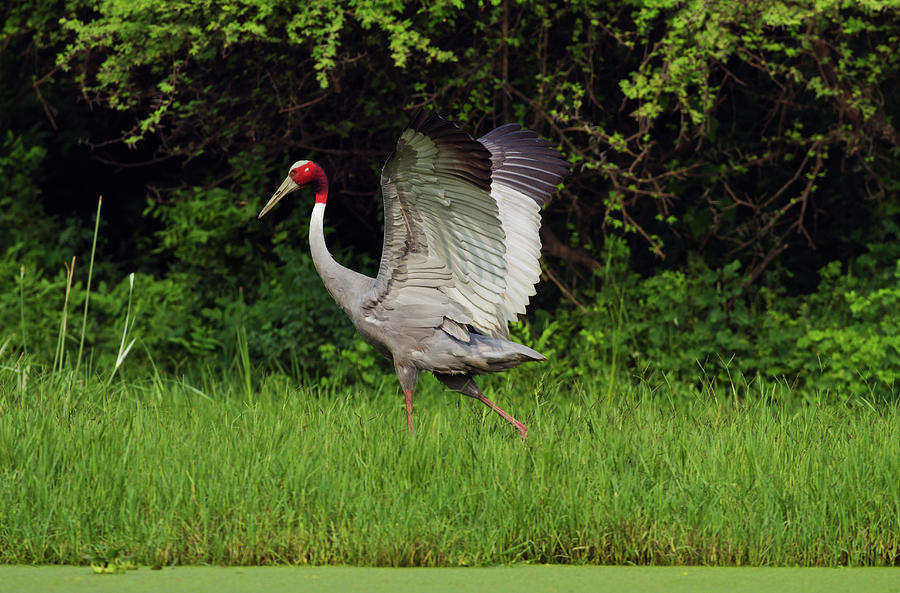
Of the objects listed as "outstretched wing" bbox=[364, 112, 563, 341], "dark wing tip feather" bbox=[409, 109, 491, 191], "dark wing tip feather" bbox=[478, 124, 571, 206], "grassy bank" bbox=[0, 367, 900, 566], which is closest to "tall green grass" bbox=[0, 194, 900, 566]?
"grassy bank" bbox=[0, 367, 900, 566]

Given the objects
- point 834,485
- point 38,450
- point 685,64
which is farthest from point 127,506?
point 685,64

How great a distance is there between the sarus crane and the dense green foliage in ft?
6.33

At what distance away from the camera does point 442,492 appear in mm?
4160

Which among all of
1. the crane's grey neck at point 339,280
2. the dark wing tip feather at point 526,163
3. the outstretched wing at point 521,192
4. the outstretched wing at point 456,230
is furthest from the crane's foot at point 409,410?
the dark wing tip feather at point 526,163

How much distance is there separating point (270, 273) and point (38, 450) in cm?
470

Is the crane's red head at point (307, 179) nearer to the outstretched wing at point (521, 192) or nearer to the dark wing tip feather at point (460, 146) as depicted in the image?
the outstretched wing at point (521, 192)

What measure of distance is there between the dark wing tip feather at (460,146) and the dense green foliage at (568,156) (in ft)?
8.02

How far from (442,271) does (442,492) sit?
1248 mm

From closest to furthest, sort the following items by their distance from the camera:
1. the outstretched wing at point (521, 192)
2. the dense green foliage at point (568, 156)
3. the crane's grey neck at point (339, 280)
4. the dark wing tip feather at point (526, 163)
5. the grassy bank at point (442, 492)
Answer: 1. the grassy bank at point (442, 492)
2. the crane's grey neck at point (339, 280)
3. the outstretched wing at point (521, 192)
4. the dark wing tip feather at point (526, 163)
5. the dense green foliage at point (568, 156)

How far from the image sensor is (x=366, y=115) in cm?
804

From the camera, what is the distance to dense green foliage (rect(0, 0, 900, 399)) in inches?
290

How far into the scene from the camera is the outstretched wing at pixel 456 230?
4715 mm

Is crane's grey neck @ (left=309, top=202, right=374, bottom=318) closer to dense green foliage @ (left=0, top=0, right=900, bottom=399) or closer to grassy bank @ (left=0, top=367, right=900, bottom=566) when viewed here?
grassy bank @ (left=0, top=367, right=900, bottom=566)

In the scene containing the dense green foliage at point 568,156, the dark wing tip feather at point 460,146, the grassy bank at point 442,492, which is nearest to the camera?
the grassy bank at point 442,492
